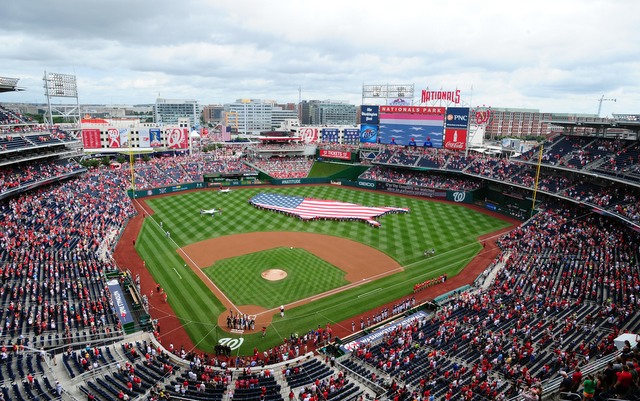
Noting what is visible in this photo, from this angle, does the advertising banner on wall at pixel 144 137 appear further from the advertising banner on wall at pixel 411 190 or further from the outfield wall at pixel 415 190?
the advertising banner on wall at pixel 411 190

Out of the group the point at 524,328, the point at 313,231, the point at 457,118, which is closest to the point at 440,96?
the point at 457,118

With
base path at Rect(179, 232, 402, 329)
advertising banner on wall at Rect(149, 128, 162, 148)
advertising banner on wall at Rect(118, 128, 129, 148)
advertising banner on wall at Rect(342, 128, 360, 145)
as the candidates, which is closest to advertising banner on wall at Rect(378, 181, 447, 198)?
base path at Rect(179, 232, 402, 329)

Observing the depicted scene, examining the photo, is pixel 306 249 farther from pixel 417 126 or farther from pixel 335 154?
pixel 335 154

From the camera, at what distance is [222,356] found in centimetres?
2148

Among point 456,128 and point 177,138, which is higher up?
point 456,128

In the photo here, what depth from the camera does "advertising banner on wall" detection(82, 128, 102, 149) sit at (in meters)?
77.6

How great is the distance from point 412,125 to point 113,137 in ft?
191

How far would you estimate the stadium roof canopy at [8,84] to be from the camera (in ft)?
127

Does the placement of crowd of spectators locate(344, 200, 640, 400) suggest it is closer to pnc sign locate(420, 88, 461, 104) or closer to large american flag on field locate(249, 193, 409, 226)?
large american flag on field locate(249, 193, 409, 226)

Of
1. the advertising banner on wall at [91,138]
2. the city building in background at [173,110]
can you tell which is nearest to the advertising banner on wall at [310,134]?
the advertising banner on wall at [91,138]

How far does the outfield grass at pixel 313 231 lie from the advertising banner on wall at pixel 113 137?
34.1 m

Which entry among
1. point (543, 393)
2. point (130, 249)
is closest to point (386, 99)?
point (130, 249)

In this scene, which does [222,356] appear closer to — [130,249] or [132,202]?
[130,249]

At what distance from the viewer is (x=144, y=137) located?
264ft
